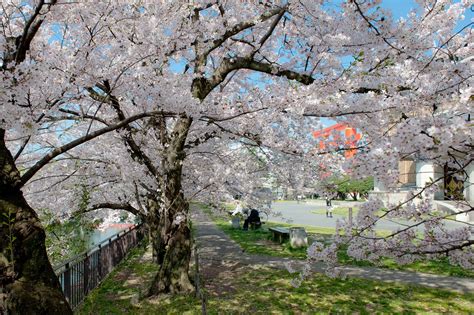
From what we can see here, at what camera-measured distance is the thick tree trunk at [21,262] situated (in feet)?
14.2

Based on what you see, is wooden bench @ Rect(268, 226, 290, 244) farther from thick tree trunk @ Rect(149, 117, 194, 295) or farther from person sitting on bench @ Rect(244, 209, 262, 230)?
thick tree trunk @ Rect(149, 117, 194, 295)

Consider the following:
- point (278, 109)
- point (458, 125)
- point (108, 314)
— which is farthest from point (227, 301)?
point (458, 125)

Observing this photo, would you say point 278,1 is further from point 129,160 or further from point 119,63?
point 129,160

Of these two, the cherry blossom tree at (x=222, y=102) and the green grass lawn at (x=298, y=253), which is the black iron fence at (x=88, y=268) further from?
the green grass lawn at (x=298, y=253)

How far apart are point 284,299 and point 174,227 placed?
285 cm

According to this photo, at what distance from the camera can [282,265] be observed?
11.2 metres

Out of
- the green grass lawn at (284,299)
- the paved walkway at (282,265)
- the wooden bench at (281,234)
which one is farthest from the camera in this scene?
the wooden bench at (281,234)

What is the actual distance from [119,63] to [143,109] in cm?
94

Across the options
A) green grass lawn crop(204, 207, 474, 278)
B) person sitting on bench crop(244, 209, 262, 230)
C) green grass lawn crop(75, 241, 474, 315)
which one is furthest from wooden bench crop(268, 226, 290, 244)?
green grass lawn crop(75, 241, 474, 315)

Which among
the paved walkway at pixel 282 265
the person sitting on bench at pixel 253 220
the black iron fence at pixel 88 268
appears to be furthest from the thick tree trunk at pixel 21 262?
the person sitting on bench at pixel 253 220

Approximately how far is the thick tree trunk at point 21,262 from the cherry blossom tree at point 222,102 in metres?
0.02

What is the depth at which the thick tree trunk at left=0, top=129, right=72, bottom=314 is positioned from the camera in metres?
4.34

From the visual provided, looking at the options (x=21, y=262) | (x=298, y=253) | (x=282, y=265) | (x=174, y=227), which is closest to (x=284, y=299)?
(x=174, y=227)

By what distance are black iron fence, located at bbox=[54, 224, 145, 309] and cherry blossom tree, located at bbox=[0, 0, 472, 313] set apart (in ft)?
4.99
